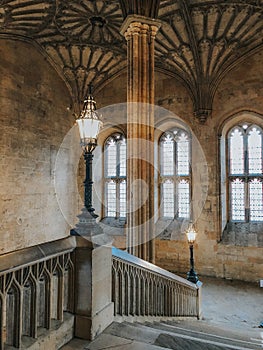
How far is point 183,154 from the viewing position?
9.24m

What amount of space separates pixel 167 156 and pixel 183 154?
54cm

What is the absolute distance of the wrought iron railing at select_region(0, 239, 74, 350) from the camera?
1.74 m

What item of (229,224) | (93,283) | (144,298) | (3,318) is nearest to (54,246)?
(93,283)

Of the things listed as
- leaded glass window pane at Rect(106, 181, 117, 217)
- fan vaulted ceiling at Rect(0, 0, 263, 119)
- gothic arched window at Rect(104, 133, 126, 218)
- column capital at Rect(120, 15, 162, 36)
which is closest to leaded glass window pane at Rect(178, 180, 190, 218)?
gothic arched window at Rect(104, 133, 126, 218)

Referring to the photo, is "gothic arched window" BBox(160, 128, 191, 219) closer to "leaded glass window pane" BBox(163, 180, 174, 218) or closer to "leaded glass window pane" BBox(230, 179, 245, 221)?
"leaded glass window pane" BBox(163, 180, 174, 218)

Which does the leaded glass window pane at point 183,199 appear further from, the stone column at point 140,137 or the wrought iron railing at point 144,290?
the stone column at point 140,137

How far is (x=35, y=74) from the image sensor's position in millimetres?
8406

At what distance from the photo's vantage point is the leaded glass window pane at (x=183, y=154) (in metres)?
9.19

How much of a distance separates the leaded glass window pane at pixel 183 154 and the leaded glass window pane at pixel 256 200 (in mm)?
1959

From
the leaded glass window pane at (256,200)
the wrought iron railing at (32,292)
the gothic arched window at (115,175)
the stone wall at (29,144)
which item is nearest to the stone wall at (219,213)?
the leaded glass window pane at (256,200)

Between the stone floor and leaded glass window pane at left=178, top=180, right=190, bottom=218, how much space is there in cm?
202

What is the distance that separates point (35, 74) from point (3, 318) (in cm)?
794

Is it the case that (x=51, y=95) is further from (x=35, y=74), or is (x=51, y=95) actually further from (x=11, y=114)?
(x=11, y=114)

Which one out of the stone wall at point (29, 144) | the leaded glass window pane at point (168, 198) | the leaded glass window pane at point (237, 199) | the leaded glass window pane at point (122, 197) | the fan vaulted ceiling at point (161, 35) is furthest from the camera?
the leaded glass window pane at point (122, 197)
